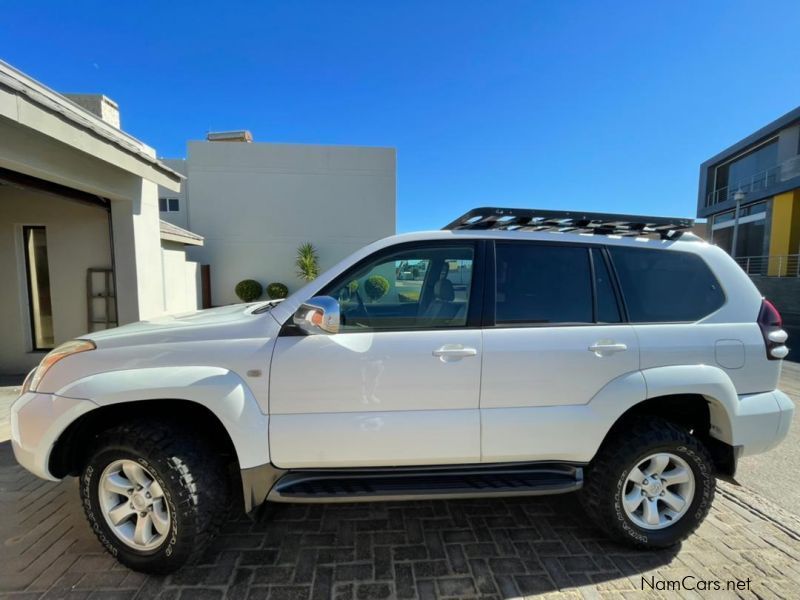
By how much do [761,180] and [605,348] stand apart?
96.3 ft

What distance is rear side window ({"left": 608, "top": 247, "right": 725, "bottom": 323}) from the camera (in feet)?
8.15

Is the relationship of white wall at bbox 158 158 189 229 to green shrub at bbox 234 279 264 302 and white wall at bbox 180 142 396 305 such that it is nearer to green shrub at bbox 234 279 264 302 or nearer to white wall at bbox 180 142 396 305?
white wall at bbox 180 142 396 305

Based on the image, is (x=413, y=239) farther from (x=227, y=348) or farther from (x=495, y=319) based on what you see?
(x=227, y=348)

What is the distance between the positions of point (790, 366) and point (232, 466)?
1011 cm

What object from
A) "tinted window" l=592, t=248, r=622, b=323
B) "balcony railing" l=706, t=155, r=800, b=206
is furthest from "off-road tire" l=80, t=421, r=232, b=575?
"balcony railing" l=706, t=155, r=800, b=206

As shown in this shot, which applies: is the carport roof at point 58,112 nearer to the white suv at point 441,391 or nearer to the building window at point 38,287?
the building window at point 38,287

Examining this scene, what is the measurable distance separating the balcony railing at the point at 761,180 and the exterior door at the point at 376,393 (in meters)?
25.6

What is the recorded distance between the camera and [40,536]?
98.1 inches

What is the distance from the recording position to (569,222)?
2.60 metres

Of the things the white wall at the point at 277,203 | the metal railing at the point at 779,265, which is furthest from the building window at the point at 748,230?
the white wall at the point at 277,203

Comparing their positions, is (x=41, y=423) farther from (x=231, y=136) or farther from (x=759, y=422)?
(x=231, y=136)

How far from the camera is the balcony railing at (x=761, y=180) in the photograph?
19.4m

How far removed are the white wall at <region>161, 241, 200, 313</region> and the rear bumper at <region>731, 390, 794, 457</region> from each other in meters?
9.94

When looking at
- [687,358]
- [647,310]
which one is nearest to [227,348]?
[647,310]
